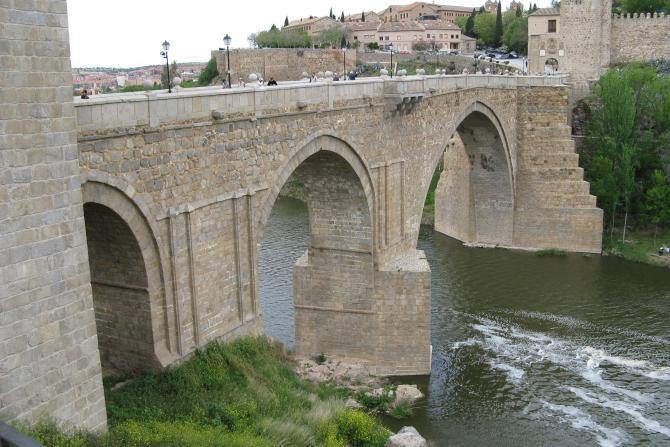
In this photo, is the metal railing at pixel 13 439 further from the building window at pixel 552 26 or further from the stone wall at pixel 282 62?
the stone wall at pixel 282 62

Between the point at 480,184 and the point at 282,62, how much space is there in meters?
34.9

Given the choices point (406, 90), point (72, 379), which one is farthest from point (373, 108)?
point (72, 379)

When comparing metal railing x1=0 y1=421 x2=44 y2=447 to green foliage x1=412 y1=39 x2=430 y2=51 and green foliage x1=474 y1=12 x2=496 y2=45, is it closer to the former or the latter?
green foliage x1=474 y1=12 x2=496 y2=45

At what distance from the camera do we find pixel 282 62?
60812 millimetres

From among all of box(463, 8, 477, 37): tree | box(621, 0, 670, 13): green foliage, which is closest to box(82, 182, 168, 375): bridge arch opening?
box(621, 0, 670, 13): green foliage

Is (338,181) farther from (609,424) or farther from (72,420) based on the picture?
(72,420)

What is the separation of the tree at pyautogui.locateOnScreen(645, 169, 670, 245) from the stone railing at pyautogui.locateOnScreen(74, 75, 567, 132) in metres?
13.3

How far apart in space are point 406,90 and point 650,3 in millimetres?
35063

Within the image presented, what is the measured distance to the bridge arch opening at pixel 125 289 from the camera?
1059 centimetres

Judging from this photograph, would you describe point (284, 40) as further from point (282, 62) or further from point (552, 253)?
point (552, 253)

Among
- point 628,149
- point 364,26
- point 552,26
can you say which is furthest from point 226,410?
point 364,26

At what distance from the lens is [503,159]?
28.5 m

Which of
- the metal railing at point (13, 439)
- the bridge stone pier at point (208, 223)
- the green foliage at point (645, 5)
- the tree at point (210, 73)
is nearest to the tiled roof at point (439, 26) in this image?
the tree at point (210, 73)

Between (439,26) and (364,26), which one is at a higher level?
(364,26)
